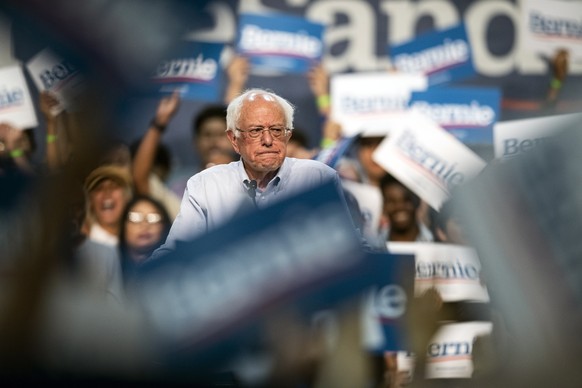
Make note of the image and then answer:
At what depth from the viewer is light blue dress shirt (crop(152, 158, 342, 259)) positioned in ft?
2.31

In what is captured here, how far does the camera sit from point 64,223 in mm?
652

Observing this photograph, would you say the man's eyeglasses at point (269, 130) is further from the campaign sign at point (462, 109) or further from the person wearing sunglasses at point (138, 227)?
the campaign sign at point (462, 109)

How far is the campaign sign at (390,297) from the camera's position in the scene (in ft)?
2.30

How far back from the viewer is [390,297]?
0.77m

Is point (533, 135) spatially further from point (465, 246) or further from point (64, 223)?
point (64, 223)

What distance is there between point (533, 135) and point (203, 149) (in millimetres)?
4449

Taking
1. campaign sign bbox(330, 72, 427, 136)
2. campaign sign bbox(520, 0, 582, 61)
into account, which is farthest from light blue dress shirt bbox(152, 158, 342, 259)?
campaign sign bbox(520, 0, 582, 61)

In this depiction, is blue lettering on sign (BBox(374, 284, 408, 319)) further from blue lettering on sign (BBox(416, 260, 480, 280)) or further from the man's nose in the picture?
the man's nose

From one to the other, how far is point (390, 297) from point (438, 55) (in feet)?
16.3

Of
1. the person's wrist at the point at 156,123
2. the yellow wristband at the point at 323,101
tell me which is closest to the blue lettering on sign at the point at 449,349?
the person's wrist at the point at 156,123

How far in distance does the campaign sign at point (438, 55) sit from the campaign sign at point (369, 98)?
0.14m

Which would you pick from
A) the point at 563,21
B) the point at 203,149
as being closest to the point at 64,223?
the point at 203,149

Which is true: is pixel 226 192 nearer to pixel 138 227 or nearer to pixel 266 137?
pixel 266 137

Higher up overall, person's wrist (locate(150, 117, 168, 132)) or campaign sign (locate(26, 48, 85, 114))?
campaign sign (locate(26, 48, 85, 114))
